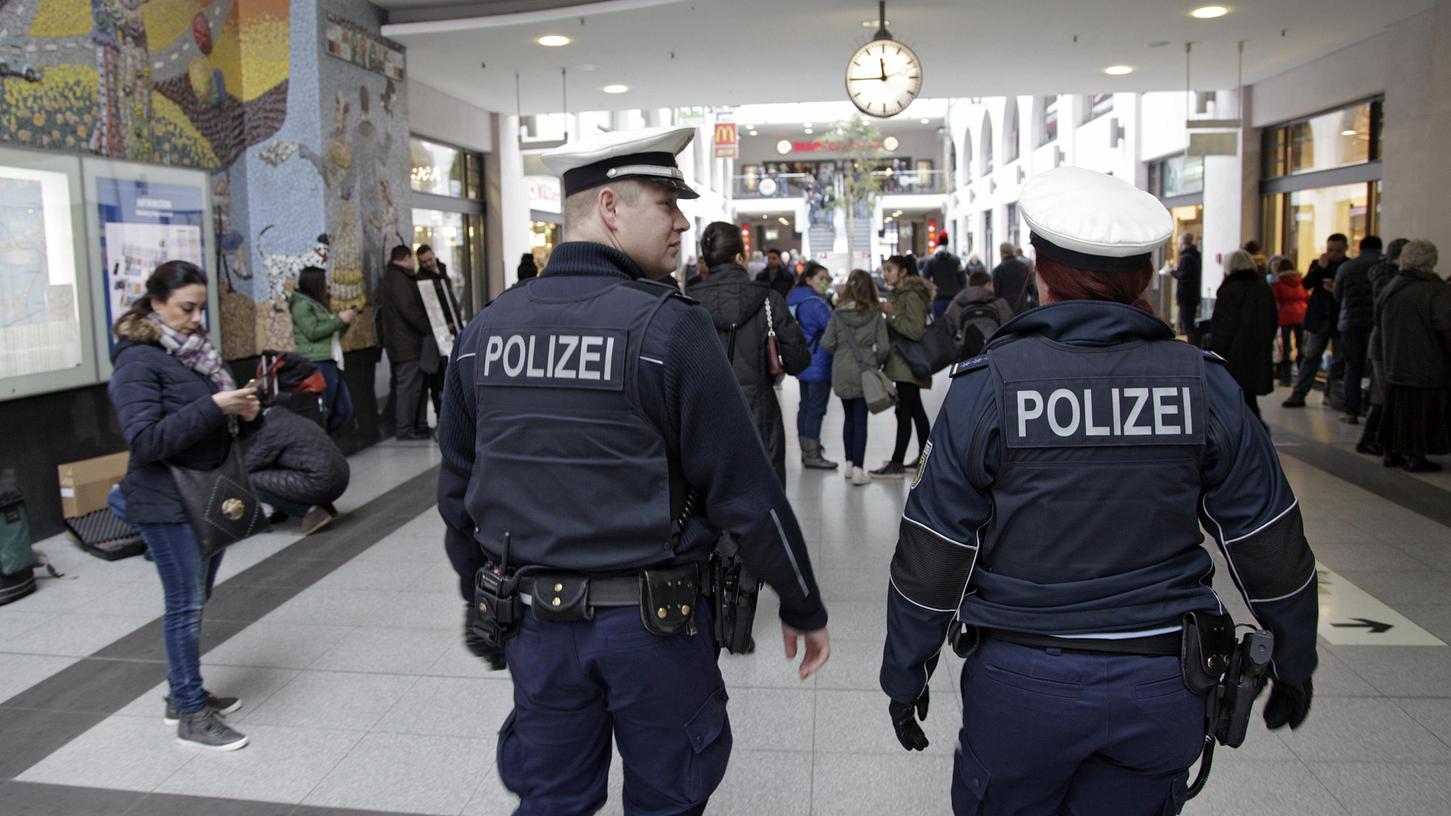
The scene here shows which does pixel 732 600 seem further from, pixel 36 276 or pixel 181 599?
pixel 36 276

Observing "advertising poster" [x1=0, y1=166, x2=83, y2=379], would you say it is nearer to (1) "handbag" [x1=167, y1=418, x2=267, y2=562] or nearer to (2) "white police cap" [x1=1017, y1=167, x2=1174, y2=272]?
(1) "handbag" [x1=167, y1=418, x2=267, y2=562]

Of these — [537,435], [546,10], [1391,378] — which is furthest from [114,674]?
[1391,378]

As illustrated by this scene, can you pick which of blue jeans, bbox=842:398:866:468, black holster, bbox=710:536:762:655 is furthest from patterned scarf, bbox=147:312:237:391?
blue jeans, bbox=842:398:866:468

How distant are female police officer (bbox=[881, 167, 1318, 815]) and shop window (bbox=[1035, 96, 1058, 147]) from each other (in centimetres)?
2460

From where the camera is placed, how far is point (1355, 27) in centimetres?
1077

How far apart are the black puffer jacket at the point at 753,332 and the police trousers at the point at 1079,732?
12.3 feet

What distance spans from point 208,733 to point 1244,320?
8341 mm

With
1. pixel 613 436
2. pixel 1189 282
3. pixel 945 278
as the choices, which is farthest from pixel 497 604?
pixel 945 278

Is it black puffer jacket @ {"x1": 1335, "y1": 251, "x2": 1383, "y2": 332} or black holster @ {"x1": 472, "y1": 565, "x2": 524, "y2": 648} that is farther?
black puffer jacket @ {"x1": 1335, "y1": 251, "x2": 1383, "y2": 332}

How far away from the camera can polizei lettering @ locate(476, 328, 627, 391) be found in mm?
2072

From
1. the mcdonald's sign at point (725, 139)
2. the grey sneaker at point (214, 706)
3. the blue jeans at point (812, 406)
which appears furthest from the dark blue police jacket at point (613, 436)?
the mcdonald's sign at point (725, 139)

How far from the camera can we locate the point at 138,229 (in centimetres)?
717

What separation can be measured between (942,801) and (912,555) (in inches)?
61.6

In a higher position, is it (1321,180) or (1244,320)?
(1321,180)
